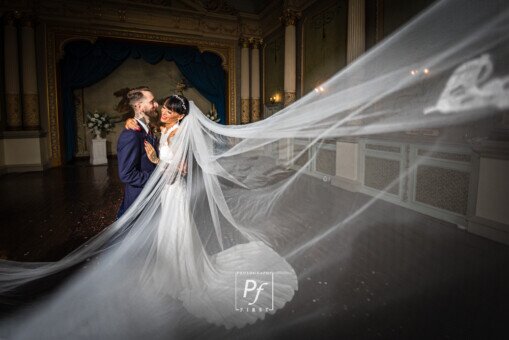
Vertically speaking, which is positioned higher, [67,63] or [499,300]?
[67,63]

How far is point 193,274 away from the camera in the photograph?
194 cm

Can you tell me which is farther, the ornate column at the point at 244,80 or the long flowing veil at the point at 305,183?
the ornate column at the point at 244,80

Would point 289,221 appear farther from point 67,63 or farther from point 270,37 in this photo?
point 67,63

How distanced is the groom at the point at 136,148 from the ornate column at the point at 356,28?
151 inches

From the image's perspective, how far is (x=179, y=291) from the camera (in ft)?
6.15

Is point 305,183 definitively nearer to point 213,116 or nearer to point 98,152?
point 213,116

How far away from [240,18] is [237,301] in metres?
8.25

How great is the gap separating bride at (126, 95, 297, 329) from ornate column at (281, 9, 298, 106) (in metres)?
5.22

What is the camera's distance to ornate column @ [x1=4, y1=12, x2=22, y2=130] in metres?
6.50

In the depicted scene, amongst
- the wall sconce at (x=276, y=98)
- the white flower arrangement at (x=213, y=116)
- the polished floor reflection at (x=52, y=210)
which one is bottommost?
the polished floor reflection at (x=52, y=210)

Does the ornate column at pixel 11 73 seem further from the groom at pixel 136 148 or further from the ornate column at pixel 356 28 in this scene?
the ornate column at pixel 356 28

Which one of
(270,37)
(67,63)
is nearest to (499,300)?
(270,37)

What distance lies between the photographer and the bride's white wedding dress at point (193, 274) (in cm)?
178
